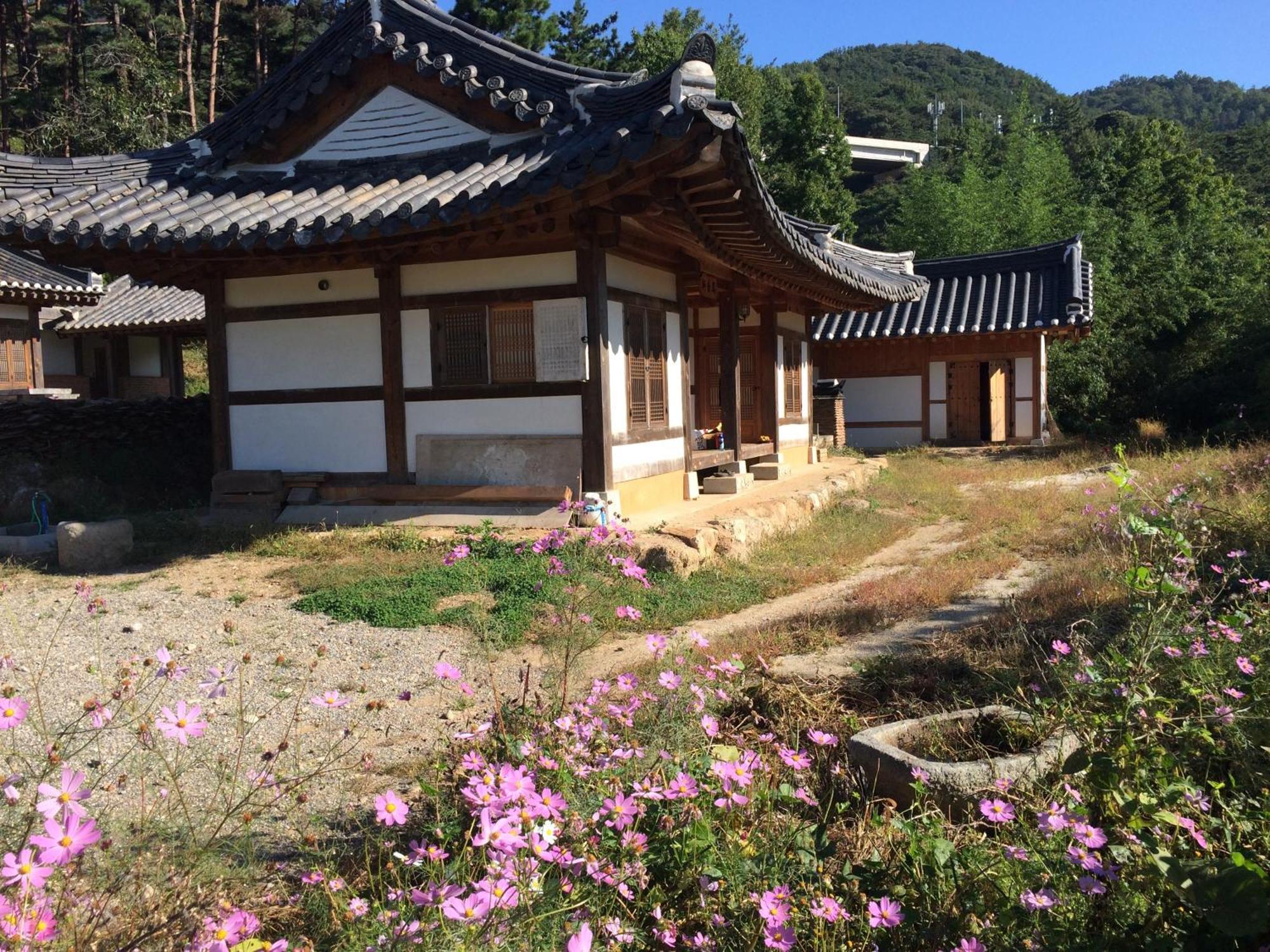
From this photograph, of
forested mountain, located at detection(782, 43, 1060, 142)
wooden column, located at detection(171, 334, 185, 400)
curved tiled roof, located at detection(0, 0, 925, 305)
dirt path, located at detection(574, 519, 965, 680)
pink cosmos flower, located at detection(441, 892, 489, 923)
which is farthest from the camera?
forested mountain, located at detection(782, 43, 1060, 142)

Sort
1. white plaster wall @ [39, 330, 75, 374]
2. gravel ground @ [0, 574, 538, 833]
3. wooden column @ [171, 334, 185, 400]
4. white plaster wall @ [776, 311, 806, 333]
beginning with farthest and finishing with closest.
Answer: wooden column @ [171, 334, 185, 400], white plaster wall @ [39, 330, 75, 374], white plaster wall @ [776, 311, 806, 333], gravel ground @ [0, 574, 538, 833]

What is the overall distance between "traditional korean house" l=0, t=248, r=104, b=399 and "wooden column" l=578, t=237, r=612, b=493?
45.6ft

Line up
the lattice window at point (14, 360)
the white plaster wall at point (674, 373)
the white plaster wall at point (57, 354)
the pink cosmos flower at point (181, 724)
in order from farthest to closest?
1. the white plaster wall at point (57, 354)
2. the lattice window at point (14, 360)
3. the white plaster wall at point (674, 373)
4. the pink cosmos flower at point (181, 724)

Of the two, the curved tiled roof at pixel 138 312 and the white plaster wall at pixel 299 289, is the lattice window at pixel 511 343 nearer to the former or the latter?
the white plaster wall at pixel 299 289

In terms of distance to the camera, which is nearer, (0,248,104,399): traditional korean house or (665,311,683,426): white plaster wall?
(665,311,683,426): white plaster wall

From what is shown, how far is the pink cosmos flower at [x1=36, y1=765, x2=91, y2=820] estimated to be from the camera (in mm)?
1611

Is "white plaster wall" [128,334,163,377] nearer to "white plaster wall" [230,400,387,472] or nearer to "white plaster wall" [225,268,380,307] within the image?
"white plaster wall" [225,268,380,307]

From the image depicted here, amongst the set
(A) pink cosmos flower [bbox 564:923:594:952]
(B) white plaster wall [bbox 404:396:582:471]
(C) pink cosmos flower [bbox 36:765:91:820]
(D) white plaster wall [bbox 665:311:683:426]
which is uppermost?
(D) white plaster wall [bbox 665:311:683:426]

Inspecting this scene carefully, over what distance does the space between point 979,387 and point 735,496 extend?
1187 cm

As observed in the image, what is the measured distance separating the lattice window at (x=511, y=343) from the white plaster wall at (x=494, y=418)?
222mm

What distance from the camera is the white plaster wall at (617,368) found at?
27.7 ft

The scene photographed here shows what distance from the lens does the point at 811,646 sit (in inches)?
204

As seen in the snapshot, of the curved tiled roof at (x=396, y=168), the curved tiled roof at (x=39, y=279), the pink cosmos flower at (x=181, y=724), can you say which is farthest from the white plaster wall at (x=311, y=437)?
the curved tiled roof at (x=39, y=279)

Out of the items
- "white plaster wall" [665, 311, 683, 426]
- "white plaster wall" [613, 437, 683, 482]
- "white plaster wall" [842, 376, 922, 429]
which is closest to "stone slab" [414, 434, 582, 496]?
"white plaster wall" [613, 437, 683, 482]
